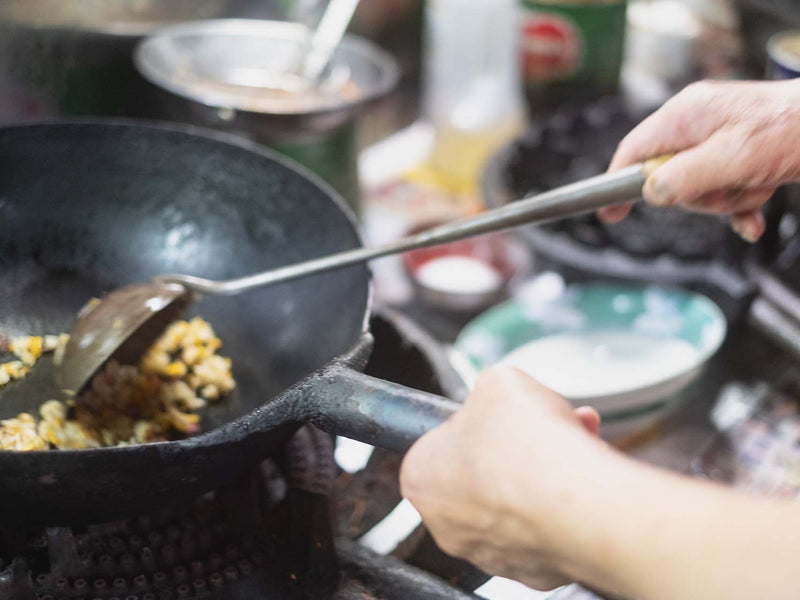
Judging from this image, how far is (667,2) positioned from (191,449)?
195cm

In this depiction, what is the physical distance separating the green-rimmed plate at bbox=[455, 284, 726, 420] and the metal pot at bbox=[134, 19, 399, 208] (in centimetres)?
34

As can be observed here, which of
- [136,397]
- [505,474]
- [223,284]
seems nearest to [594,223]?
[223,284]

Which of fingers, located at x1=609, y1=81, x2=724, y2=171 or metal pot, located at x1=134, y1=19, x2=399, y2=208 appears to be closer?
fingers, located at x1=609, y1=81, x2=724, y2=171

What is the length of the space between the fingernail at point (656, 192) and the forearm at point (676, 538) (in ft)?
1.05

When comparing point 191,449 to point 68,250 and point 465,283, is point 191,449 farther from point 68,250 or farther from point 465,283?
point 465,283

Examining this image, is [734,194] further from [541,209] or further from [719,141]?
[541,209]

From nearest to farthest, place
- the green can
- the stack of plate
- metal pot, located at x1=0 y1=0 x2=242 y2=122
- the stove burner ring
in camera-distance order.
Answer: the stove burner ring < the stack of plate < metal pot, located at x1=0 y1=0 x2=242 y2=122 < the green can

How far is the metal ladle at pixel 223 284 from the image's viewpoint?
711 millimetres

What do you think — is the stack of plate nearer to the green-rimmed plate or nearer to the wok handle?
the green-rimmed plate

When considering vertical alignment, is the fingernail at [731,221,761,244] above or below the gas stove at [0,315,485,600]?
above

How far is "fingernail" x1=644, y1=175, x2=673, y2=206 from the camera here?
0.70m

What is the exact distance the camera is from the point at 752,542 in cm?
41

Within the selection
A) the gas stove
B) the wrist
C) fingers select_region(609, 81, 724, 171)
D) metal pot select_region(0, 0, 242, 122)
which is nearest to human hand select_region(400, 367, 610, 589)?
the wrist

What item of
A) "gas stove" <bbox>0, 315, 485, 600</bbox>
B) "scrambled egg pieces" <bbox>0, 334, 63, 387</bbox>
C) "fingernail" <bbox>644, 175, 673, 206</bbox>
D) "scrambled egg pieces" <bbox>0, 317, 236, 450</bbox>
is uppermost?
"fingernail" <bbox>644, 175, 673, 206</bbox>
